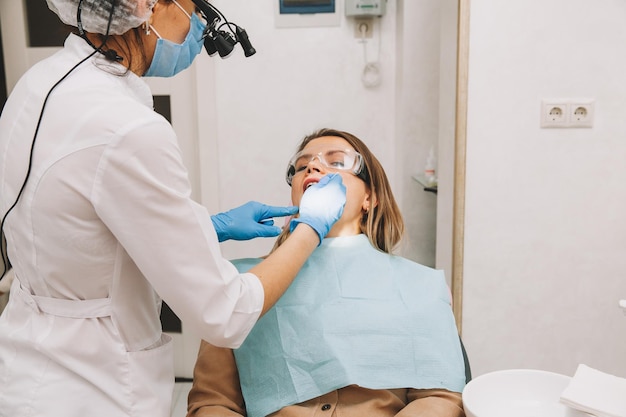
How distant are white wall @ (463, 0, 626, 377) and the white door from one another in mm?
1269

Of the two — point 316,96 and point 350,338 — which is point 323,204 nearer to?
point 350,338

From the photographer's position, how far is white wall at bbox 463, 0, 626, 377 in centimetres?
220

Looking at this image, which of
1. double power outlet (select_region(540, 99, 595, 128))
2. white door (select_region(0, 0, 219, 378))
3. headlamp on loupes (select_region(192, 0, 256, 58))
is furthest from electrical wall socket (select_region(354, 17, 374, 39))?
headlamp on loupes (select_region(192, 0, 256, 58))

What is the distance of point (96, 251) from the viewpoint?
1.03m

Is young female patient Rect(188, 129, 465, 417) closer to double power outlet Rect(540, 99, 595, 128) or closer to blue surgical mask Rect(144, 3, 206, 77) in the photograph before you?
blue surgical mask Rect(144, 3, 206, 77)

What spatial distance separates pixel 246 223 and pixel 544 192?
132cm

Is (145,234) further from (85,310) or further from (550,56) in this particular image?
(550,56)

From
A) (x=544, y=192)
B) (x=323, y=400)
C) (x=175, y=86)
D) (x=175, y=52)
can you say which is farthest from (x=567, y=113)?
(x=175, y=86)

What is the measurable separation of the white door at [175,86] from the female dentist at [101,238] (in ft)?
5.55

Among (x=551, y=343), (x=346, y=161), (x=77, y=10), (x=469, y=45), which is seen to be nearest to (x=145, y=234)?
(x=77, y=10)

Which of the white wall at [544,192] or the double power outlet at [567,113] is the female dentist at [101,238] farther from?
the double power outlet at [567,113]

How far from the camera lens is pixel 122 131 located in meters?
0.96

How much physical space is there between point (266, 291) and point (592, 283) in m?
1.71

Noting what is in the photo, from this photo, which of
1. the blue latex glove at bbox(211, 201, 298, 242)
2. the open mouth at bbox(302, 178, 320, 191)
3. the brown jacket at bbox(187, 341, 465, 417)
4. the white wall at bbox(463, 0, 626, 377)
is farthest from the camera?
the white wall at bbox(463, 0, 626, 377)
